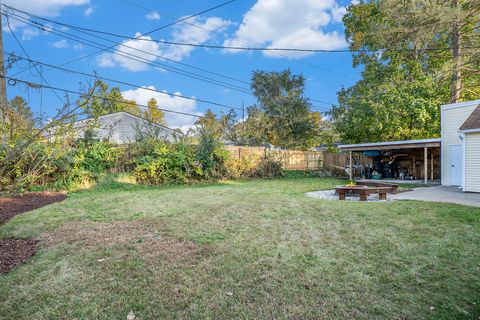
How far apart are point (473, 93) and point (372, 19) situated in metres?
7.66

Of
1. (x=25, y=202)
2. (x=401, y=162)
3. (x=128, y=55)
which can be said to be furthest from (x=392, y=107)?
(x=25, y=202)

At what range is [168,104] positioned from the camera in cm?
1872

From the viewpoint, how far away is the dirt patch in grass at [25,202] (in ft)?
19.0

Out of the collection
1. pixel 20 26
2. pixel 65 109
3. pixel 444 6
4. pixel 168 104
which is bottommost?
pixel 65 109

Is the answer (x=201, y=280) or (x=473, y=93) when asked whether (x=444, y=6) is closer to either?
(x=473, y=93)

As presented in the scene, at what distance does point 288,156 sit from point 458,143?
27.1ft

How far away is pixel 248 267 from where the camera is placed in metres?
3.01

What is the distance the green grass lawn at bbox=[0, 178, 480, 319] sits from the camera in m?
2.26

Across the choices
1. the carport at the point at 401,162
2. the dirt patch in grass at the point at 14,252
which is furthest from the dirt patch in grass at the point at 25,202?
the carport at the point at 401,162

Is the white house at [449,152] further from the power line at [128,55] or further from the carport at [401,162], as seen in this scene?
the power line at [128,55]

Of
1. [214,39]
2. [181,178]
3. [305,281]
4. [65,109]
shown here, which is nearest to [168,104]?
[214,39]

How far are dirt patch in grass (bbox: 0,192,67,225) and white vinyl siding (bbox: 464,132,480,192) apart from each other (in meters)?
12.2

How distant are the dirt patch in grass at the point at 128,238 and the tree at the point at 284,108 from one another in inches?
827

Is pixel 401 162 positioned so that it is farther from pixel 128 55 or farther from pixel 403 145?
pixel 128 55
